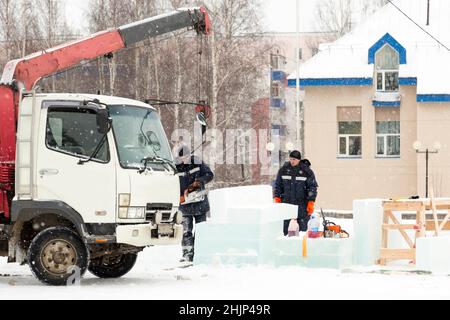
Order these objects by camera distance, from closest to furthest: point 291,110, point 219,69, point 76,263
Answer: point 76,263
point 219,69
point 291,110

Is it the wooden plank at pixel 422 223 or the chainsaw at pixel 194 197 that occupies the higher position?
the chainsaw at pixel 194 197

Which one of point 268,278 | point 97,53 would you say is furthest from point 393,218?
point 97,53

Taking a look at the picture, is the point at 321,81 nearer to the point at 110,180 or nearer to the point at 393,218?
the point at 393,218

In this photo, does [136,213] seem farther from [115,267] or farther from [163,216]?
[115,267]

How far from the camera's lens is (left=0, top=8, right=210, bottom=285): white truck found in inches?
553

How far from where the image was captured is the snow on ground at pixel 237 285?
12.6 metres

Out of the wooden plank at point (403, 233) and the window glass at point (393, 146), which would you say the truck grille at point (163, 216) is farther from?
the window glass at point (393, 146)

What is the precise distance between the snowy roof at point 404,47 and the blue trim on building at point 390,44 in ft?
0.27

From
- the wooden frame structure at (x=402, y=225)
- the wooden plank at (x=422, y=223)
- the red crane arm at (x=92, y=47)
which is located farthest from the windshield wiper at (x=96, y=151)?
the wooden plank at (x=422, y=223)

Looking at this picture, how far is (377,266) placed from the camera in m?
17.2

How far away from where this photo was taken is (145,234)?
14250mm

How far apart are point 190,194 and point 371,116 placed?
26.3 meters

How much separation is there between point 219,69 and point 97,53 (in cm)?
2721

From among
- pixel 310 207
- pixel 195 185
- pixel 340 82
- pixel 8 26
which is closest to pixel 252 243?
pixel 195 185
